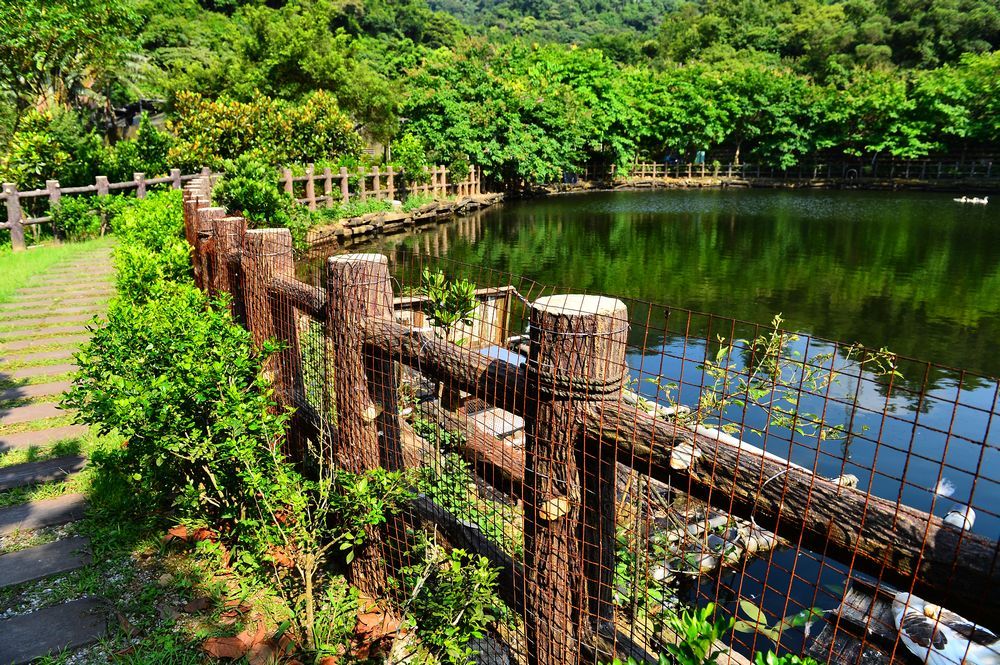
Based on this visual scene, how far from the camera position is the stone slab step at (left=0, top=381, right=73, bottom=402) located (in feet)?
17.9

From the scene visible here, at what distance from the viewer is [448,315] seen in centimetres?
503

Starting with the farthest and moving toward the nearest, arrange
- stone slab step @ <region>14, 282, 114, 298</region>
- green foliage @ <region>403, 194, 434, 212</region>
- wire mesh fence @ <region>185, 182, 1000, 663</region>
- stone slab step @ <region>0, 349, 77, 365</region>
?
green foliage @ <region>403, 194, 434, 212</region>, stone slab step @ <region>14, 282, 114, 298</region>, stone slab step @ <region>0, 349, 77, 365</region>, wire mesh fence @ <region>185, 182, 1000, 663</region>

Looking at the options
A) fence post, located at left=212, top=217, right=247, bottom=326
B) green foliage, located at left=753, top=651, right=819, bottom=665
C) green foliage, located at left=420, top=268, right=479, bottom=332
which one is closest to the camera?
green foliage, located at left=753, top=651, right=819, bottom=665

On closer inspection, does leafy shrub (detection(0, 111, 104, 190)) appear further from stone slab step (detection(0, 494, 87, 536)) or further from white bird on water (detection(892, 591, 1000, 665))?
white bird on water (detection(892, 591, 1000, 665))

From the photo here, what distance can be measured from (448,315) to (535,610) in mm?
2888

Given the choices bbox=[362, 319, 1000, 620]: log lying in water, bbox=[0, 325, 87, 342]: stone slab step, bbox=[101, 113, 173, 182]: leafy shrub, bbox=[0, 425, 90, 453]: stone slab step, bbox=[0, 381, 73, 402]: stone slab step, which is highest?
bbox=[101, 113, 173, 182]: leafy shrub

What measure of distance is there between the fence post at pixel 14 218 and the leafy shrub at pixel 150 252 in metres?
4.10

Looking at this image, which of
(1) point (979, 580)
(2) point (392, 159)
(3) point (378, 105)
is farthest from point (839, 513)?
(3) point (378, 105)

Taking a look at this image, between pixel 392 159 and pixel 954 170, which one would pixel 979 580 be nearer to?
pixel 392 159

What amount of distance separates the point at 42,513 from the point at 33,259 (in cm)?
929

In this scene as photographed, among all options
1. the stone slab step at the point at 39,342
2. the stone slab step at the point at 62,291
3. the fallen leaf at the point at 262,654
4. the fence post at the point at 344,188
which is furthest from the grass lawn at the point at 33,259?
the fence post at the point at 344,188

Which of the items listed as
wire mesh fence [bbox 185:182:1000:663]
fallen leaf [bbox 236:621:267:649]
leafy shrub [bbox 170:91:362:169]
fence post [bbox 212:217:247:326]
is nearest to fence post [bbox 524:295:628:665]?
wire mesh fence [bbox 185:182:1000:663]

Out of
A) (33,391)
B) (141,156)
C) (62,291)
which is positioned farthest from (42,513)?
(141,156)

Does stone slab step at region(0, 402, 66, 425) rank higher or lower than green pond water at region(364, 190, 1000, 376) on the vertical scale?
higher
